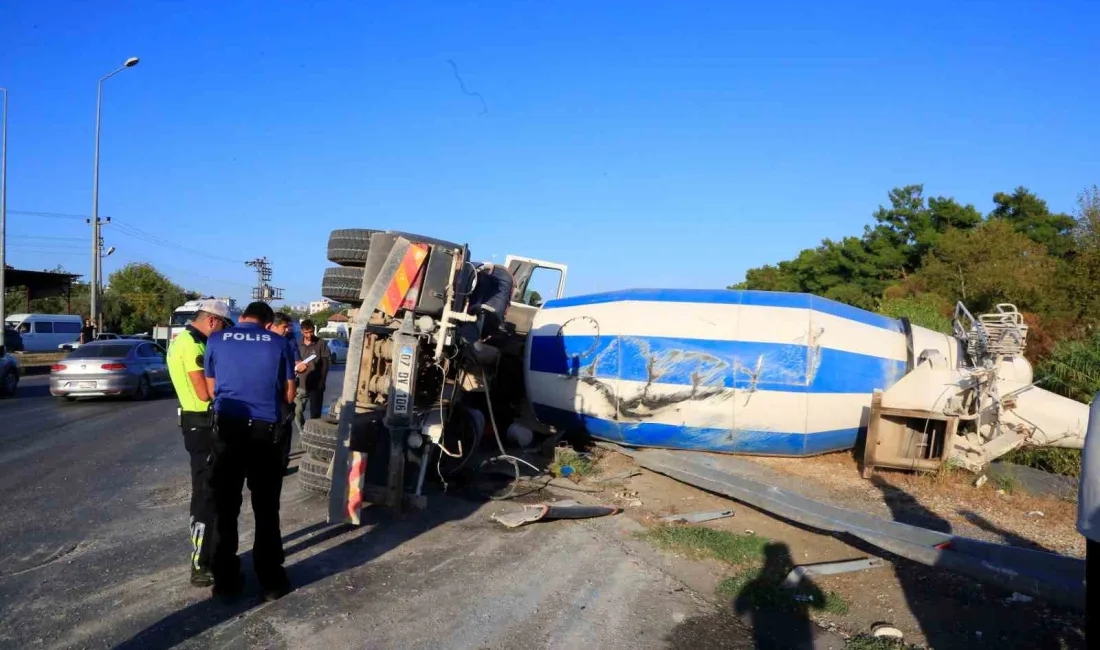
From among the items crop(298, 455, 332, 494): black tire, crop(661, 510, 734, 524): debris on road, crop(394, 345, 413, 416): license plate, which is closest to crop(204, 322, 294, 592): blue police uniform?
crop(394, 345, 413, 416): license plate

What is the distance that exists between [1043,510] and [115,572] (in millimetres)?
8080

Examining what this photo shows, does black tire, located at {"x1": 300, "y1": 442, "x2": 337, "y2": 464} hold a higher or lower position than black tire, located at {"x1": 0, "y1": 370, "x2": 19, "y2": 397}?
higher

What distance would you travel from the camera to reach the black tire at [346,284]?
8.36 meters

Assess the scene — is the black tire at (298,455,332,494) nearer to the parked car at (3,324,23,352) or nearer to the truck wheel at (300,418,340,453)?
the truck wheel at (300,418,340,453)

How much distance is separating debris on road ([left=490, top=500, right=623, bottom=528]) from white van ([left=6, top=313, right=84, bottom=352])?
35.9 m

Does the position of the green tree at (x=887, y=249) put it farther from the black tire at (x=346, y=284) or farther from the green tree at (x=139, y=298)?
the green tree at (x=139, y=298)

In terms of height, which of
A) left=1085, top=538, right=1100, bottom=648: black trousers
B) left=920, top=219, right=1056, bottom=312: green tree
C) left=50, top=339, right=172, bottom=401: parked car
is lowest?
left=50, top=339, right=172, bottom=401: parked car

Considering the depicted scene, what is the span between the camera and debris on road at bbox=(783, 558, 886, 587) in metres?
5.52

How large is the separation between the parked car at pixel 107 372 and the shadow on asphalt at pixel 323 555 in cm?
1249

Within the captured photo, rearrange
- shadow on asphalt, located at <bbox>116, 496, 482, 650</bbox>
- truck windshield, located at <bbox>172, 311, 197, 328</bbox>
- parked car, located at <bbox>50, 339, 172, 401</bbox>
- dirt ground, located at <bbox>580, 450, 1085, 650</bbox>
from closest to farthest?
shadow on asphalt, located at <bbox>116, 496, 482, 650</bbox>
dirt ground, located at <bbox>580, 450, 1085, 650</bbox>
parked car, located at <bbox>50, 339, 172, 401</bbox>
truck windshield, located at <bbox>172, 311, 197, 328</bbox>


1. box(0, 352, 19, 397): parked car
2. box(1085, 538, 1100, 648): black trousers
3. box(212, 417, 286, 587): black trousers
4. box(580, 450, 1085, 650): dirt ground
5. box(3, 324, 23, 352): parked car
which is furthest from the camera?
box(3, 324, 23, 352): parked car

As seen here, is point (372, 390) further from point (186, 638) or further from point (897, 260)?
point (897, 260)

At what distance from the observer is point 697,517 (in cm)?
730

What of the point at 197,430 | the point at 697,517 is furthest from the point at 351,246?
the point at 697,517
